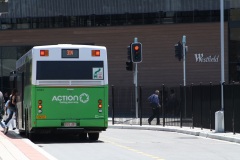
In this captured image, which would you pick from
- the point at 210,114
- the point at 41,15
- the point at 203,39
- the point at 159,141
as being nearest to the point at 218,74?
the point at 203,39

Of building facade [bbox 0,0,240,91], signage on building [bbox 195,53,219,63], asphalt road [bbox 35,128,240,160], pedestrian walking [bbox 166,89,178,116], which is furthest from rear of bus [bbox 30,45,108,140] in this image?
signage on building [bbox 195,53,219,63]

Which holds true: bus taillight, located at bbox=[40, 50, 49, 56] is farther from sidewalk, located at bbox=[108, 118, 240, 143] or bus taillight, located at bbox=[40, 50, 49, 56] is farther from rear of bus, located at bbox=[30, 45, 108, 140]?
sidewalk, located at bbox=[108, 118, 240, 143]

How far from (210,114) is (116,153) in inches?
434

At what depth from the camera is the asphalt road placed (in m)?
19.3

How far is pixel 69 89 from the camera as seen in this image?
2494 cm

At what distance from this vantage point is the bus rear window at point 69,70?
81.5 ft

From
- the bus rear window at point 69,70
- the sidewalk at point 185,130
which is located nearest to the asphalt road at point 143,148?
the sidewalk at point 185,130

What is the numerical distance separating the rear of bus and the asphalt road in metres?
0.72

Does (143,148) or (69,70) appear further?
(69,70)

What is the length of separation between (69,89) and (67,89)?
7 centimetres

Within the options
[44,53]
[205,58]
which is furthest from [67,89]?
[205,58]

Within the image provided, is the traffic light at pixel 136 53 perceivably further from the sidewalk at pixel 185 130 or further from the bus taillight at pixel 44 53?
the bus taillight at pixel 44 53

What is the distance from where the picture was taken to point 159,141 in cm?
2639

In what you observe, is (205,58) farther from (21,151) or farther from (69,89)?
(21,151)
